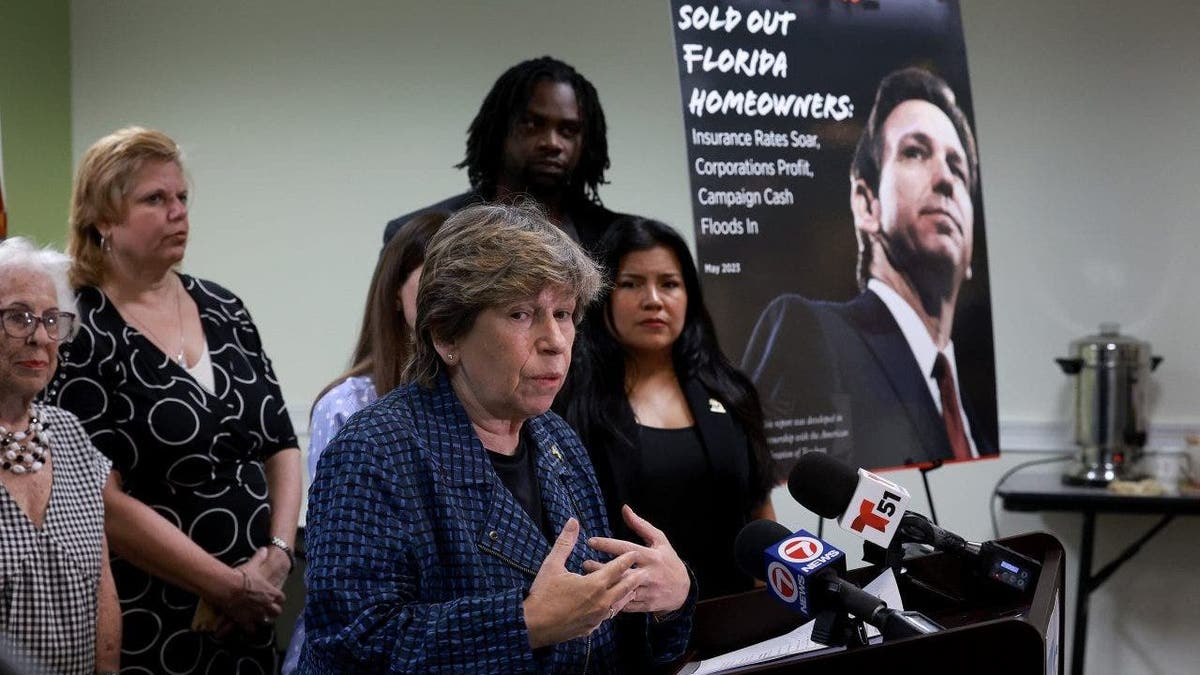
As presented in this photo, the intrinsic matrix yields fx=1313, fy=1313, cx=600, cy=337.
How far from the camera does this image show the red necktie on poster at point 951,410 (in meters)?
3.18

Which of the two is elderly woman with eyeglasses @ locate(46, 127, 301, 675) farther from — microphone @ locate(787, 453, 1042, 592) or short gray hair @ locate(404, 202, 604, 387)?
microphone @ locate(787, 453, 1042, 592)

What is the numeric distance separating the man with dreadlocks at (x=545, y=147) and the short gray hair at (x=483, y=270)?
3.33ft

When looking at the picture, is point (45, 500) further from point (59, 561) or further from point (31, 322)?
point (31, 322)

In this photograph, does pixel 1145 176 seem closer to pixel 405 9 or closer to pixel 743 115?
pixel 743 115

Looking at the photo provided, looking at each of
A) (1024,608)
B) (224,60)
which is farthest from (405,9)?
(1024,608)

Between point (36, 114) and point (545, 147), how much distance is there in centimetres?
301

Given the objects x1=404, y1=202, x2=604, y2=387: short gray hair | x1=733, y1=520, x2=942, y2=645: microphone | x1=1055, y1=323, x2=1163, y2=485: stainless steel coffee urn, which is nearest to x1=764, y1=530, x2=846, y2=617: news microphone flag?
x1=733, y1=520, x2=942, y2=645: microphone

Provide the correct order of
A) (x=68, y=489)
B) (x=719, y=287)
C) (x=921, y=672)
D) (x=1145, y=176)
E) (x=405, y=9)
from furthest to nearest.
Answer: (x=405, y=9), (x=1145, y=176), (x=719, y=287), (x=68, y=489), (x=921, y=672)

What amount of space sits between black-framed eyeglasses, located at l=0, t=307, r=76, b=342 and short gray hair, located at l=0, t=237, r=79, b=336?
0.10ft

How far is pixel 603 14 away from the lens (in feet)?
15.6

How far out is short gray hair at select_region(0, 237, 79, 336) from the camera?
90.7 inches

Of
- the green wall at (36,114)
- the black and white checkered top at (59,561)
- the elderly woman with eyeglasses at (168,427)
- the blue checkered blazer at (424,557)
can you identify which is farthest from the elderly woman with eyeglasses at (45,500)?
the green wall at (36,114)

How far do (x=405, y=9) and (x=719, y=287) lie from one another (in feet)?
8.44

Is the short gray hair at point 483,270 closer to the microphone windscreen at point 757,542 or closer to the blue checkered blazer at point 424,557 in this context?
the blue checkered blazer at point 424,557
